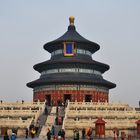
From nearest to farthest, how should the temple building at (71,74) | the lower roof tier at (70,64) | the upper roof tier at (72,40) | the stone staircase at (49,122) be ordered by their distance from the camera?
the stone staircase at (49,122), the temple building at (71,74), the lower roof tier at (70,64), the upper roof tier at (72,40)

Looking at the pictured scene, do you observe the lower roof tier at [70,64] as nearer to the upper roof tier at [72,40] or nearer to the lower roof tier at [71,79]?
the lower roof tier at [71,79]

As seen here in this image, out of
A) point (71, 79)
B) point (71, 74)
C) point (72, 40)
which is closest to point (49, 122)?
point (71, 79)

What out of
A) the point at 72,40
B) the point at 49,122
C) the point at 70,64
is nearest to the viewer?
the point at 49,122

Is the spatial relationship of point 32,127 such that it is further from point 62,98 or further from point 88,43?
point 88,43

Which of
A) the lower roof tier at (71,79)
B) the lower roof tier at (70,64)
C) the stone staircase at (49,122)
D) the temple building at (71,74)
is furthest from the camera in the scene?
the lower roof tier at (70,64)

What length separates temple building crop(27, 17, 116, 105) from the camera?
60062 millimetres

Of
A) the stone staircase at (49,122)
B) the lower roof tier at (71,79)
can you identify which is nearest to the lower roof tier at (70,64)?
the lower roof tier at (71,79)

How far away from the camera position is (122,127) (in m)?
36.7

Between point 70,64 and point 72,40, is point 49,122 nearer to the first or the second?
point 70,64

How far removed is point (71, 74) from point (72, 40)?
6.11 metres

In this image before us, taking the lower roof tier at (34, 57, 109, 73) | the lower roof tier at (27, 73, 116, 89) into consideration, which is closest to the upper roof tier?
the lower roof tier at (34, 57, 109, 73)

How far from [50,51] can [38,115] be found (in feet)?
95.1

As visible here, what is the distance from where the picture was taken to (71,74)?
2419 inches

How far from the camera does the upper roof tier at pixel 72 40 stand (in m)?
64.6
